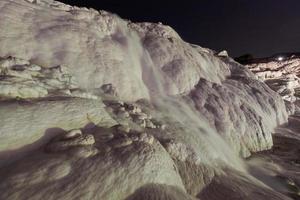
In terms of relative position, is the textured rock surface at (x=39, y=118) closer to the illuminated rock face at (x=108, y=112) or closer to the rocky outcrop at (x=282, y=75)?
the illuminated rock face at (x=108, y=112)

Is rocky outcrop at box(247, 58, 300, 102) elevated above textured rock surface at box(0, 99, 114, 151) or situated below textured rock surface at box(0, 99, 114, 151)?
above

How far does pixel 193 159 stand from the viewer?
1107cm

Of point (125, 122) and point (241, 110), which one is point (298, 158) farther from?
point (125, 122)

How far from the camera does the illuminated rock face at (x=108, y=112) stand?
777 cm

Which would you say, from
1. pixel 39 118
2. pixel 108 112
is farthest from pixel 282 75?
pixel 39 118

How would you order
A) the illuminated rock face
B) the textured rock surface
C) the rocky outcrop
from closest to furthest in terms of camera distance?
the illuminated rock face
the textured rock surface
the rocky outcrop

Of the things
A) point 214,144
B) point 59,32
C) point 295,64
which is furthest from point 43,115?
point 295,64

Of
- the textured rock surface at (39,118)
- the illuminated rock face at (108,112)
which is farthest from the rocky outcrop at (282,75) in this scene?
the textured rock surface at (39,118)

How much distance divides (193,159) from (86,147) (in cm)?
400

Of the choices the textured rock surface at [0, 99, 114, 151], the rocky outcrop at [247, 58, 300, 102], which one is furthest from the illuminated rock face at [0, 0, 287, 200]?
the rocky outcrop at [247, 58, 300, 102]

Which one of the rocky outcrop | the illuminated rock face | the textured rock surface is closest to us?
the illuminated rock face

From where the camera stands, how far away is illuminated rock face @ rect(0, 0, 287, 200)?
7.77m

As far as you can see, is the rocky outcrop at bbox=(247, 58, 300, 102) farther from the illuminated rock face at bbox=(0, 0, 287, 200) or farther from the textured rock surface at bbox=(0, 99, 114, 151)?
the textured rock surface at bbox=(0, 99, 114, 151)

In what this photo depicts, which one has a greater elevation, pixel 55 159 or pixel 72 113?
pixel 72 113
